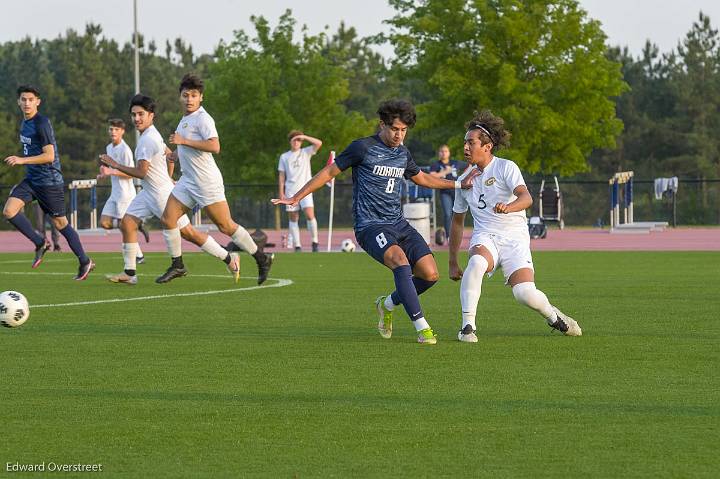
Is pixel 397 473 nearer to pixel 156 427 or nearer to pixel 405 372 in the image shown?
pixel 156 427

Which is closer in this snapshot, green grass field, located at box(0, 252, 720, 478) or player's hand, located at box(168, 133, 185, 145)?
green grass field, located at box(0, 252, 720, 478)

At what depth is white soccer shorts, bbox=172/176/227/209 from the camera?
49.6 ft

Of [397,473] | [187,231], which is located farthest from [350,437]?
[187,231]

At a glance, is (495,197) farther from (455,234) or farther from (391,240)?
(391,240)

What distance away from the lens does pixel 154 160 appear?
1642 centimetres

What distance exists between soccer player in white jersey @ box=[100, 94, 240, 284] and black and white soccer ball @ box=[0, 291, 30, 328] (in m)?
4.88

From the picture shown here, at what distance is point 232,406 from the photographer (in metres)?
6.82

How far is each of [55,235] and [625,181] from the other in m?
19.6

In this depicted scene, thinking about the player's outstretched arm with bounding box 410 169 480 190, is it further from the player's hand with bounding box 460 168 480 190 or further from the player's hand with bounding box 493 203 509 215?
the player's hand with bounding box 493 203 509 215

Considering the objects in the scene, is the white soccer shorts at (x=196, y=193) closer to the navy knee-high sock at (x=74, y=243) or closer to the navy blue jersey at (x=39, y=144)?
the navy blue jersey at (x=39, y=144)

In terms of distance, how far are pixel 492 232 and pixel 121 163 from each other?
12.0m

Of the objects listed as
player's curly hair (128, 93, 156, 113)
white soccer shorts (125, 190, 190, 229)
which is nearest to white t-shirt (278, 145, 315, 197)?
white soccer shorts (125, 190, 190, 229)

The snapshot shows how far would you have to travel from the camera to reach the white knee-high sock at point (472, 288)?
9.64 m

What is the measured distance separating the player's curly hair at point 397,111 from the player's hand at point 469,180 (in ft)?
2.07
